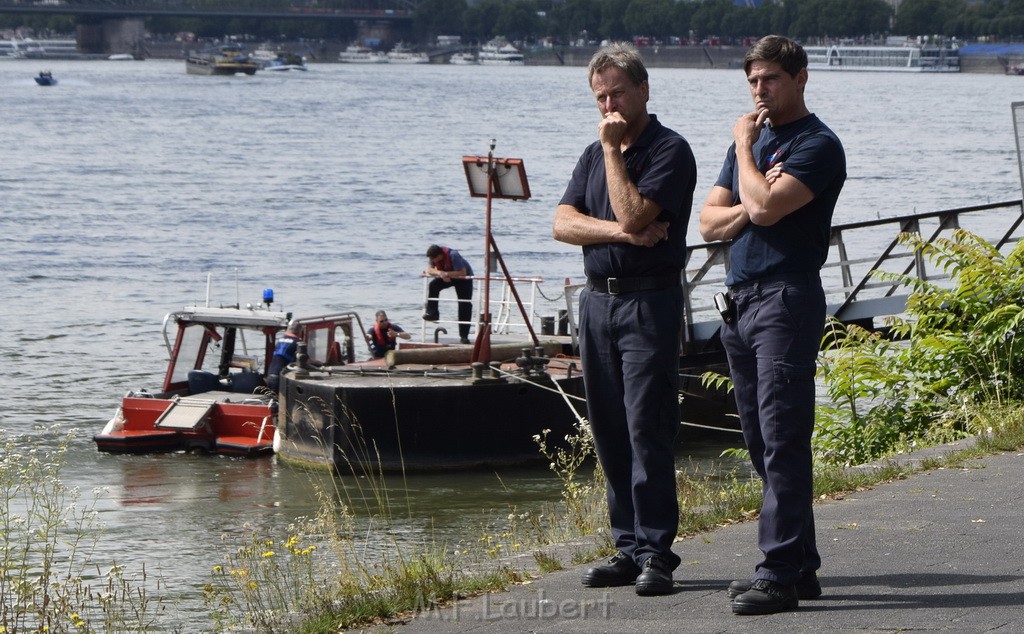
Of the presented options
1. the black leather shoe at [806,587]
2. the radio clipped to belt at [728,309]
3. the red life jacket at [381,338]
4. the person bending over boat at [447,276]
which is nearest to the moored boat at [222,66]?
the person bending over boat at [447,276]

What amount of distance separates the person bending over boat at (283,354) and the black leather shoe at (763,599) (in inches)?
548

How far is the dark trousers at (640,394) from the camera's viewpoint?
5.79 meters

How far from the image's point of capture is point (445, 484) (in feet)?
57.5

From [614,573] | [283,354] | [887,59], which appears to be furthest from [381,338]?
[887,59]

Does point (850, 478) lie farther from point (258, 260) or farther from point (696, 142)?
point (696, 142)

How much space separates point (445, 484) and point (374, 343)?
4252 millimetres

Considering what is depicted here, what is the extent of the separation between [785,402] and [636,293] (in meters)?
0.69

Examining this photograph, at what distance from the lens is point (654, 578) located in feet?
18.9

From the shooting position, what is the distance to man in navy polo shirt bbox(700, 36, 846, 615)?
553 centimetres

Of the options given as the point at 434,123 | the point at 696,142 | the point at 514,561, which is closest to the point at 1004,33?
the point at 434,123

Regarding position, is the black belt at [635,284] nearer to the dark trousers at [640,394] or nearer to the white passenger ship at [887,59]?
the dark trousers at [640,394]

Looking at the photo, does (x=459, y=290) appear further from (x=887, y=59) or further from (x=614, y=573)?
(x=887, y=59)

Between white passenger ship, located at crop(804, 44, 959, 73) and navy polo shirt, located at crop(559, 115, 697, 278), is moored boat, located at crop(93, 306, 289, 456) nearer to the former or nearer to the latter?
navy polo shirt, located at crop(559, 115, 697, 278)

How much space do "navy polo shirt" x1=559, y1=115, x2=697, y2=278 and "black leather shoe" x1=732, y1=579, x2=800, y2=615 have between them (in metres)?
1.21
